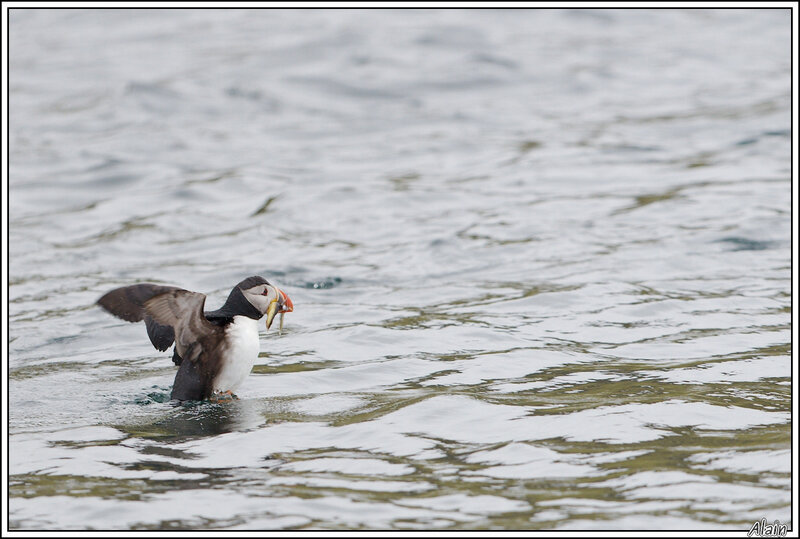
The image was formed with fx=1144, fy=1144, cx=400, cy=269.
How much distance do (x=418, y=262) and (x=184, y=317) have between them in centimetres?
416

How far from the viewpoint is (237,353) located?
598cm

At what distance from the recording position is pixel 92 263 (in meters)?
10.3

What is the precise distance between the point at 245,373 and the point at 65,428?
0.95 m

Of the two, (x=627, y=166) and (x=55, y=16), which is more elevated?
(x=55, y=16)

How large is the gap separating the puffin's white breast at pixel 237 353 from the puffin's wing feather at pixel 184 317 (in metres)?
0.11

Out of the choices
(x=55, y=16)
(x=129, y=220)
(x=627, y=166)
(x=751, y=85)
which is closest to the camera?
(x=129, y=220)

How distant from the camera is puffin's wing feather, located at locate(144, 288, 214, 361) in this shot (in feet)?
19.0

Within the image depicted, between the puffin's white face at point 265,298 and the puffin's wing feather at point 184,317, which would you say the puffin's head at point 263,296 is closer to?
the puffin's white face at point 265,298

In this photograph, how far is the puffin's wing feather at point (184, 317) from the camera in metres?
5.80

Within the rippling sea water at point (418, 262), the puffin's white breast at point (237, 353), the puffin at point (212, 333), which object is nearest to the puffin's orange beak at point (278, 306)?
the puffin at point (212, 333)

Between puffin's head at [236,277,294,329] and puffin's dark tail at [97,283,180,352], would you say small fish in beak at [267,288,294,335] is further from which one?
puffin's dark tail at [97,283,180,352]

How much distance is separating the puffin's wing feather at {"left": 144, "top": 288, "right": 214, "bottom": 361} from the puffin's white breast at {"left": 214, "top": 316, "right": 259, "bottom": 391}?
0.37 ft

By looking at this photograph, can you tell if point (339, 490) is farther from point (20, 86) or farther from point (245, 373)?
point (20, 86)

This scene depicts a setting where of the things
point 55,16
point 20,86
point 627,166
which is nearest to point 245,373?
point 627,166
